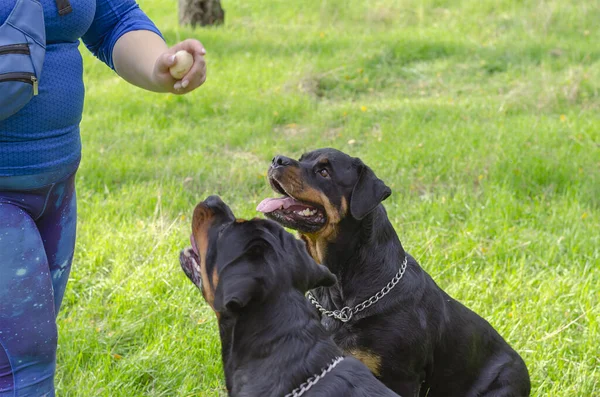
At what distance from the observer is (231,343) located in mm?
2496

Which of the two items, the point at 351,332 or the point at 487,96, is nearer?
the point at 351,332

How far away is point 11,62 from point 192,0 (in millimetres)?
9749

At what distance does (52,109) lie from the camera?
2.47 metres

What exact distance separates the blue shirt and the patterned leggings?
9 centimetres

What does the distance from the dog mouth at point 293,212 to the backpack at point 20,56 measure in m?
1.47

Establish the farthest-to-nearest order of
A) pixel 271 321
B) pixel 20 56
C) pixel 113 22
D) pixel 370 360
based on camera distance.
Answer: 1. pixel 370 360
2. pixel 113 22
3. pixel 271 321
4. pixel 20 56

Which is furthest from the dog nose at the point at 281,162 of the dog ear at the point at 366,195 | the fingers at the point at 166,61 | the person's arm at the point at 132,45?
the fingers at the point at 166,61

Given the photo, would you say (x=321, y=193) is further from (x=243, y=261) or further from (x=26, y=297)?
(x=26, y=297)

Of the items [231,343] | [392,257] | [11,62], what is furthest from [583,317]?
[11,62]

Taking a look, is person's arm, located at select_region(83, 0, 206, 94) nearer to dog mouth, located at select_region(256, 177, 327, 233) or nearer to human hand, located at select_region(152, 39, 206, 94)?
human hand, located at select_region(152, 39, 206, 94)

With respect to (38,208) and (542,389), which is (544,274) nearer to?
(542,389)

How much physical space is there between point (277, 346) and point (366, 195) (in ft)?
4.09

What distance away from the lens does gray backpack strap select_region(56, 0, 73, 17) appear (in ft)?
8.00

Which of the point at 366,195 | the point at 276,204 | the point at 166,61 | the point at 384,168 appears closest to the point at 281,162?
the point at 276,204
